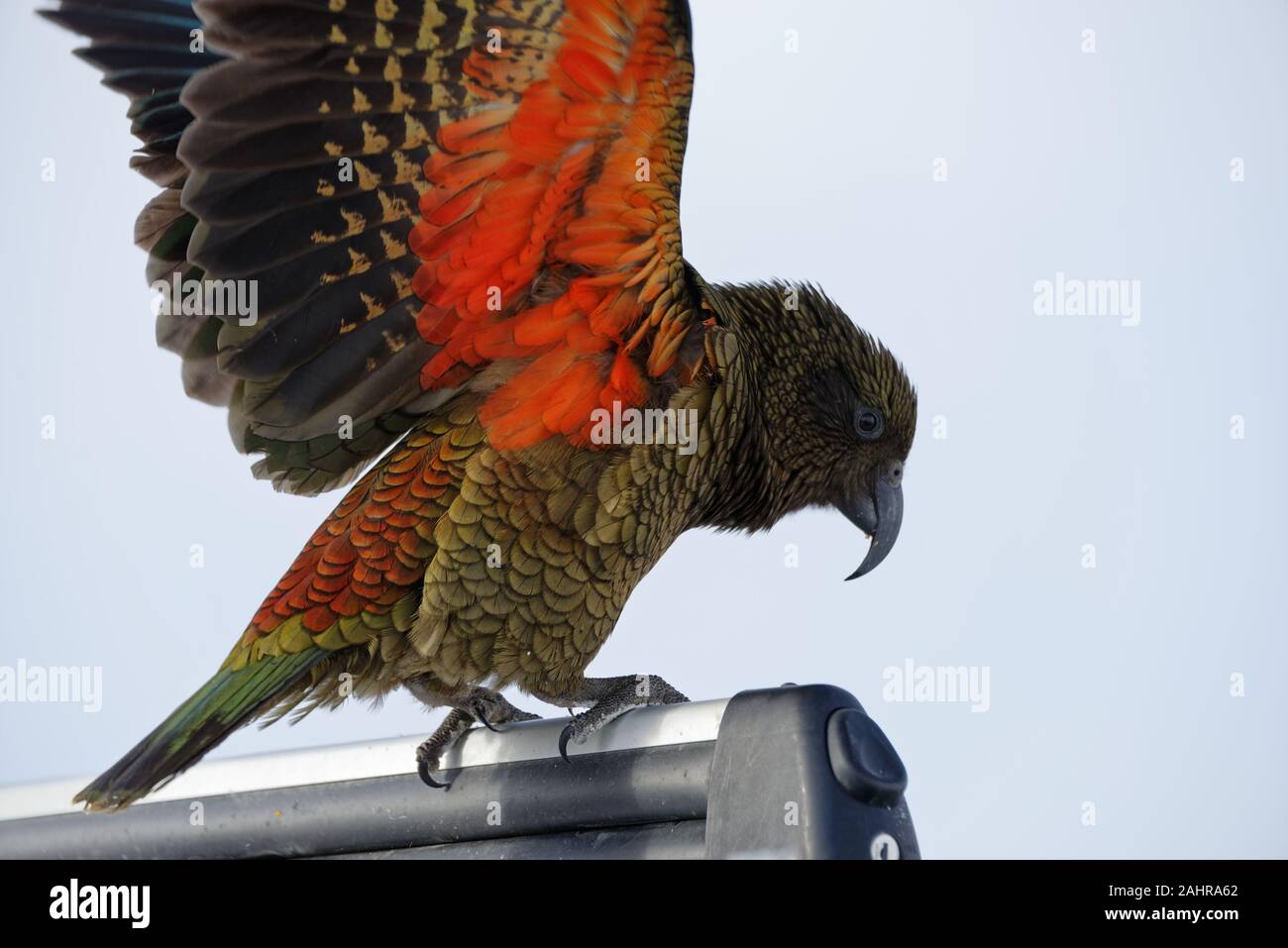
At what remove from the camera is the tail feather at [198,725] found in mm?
1777

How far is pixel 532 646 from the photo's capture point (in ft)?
6.73

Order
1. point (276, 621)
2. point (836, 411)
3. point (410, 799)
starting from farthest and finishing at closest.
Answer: point (836, 411), point (276, 621), point (410, 799)

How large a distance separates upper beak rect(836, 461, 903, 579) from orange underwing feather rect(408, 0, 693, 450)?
0.79 metres

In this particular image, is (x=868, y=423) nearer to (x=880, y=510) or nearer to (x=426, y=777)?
(x=880, y=510)

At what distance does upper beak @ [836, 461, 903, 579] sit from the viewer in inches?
104

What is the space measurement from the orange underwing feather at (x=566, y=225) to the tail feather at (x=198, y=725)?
0.53m

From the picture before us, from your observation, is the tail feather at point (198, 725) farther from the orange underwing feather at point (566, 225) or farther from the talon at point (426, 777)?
Answer: the orange underwing feather at point (566, 225)

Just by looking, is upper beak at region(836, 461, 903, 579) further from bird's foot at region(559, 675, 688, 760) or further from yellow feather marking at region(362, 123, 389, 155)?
yellow feather marking at region(362, 123, 389, 155)

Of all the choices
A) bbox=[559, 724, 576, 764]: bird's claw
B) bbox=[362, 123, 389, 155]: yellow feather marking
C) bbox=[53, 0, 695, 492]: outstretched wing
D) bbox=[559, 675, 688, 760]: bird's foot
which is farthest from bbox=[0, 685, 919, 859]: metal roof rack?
bbox=[362, 123, 389, 155]: yellow feather marking

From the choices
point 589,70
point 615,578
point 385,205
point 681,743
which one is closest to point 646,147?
point 589,70

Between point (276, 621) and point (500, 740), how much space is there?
0.49 metres

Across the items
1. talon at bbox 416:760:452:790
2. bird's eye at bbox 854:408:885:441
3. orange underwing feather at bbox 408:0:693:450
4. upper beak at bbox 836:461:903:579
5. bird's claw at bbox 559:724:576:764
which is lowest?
talon at bbox 416:760:452:790

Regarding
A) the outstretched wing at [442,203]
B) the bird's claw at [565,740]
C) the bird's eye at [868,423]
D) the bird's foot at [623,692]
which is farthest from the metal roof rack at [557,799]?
the bird's eye at [868,423]
